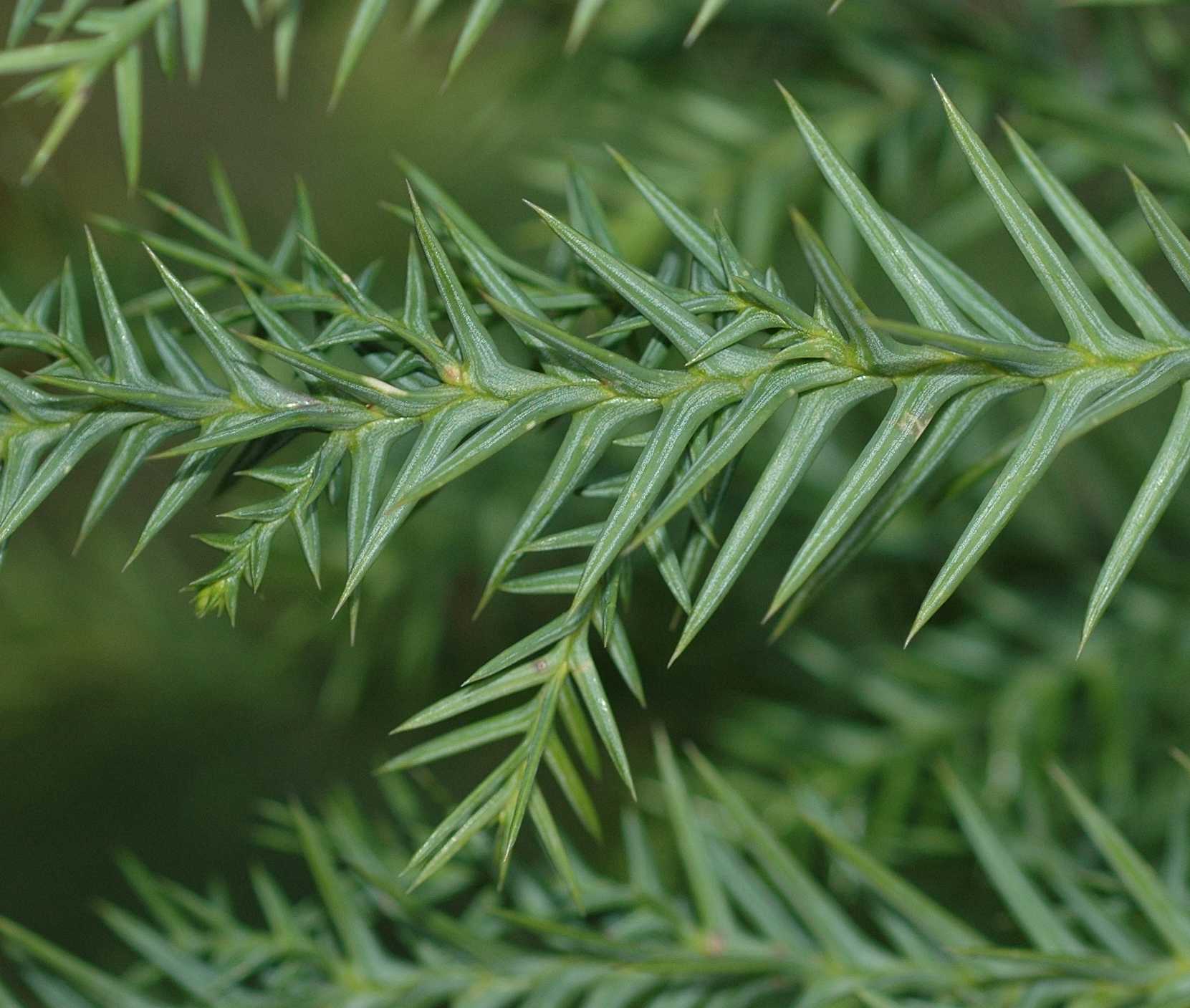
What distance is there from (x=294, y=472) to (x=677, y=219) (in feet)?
0.54

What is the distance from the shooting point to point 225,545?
1.32 feet

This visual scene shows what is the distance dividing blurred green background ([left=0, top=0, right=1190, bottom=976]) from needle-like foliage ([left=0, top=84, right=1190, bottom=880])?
14 cm

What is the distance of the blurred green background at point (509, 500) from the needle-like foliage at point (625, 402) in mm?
143

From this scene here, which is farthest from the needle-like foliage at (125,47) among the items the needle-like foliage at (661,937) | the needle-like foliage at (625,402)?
the needle-like foliage at (661,937)

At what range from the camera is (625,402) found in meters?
0.40

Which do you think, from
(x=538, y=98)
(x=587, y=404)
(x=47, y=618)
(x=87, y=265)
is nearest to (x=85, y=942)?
(x=47, y=618)

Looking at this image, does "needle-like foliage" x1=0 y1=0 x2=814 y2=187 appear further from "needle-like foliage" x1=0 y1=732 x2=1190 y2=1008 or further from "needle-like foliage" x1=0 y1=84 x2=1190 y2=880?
"needle-like foliage" x1=0 y1=732 x2=1190 y2=1008

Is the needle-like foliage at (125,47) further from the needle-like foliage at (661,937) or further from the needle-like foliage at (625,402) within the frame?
the needle-like foliage at (661,937)

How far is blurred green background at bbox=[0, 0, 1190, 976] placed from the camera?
964mm

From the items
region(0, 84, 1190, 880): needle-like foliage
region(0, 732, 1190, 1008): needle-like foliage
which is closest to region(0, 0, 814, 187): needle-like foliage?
Result: region(0, 84, 1190, 880): needle-like foliage

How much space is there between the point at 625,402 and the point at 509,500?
0.71 metres

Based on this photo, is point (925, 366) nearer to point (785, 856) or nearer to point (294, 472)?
point (294, 472)

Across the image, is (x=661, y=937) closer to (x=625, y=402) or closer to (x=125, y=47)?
(x=625, y=402)

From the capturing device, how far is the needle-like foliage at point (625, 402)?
375 millimetres
